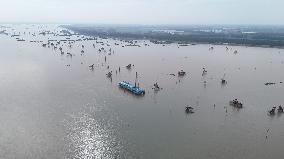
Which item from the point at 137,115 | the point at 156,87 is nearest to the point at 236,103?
the point at 156,87

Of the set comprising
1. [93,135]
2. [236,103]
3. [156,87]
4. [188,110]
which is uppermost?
[156,87]

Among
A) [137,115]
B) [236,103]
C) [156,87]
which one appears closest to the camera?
[137,115]

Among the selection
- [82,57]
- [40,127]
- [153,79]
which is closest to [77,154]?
[40,127]

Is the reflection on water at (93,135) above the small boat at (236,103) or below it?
below

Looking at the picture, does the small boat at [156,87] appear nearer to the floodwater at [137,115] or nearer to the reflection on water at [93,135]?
the floodwater at [137,115]

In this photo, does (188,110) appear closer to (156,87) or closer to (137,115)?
(137,115)

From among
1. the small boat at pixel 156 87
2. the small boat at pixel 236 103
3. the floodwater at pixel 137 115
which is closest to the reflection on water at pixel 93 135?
the floodwater at pixel 137 115

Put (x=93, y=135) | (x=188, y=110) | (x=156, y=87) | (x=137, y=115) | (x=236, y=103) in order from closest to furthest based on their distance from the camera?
(x=93, y=135), (x=137, y=115), (x=188, y=110), (x=236, y=103), (x=156, y=87)
